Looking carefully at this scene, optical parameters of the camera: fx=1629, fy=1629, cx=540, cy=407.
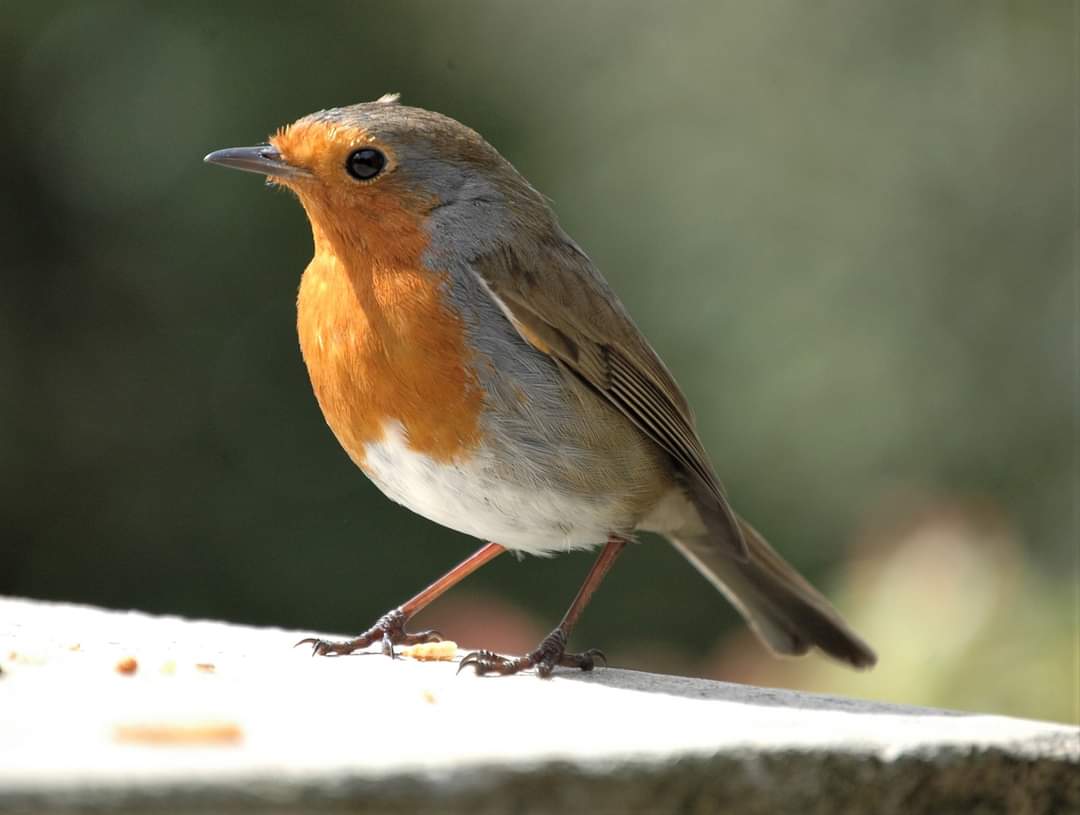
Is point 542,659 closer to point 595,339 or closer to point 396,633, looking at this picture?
point 396,633

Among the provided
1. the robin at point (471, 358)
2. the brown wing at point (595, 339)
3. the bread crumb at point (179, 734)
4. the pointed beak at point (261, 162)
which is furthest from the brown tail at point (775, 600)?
the bread crumb at point (179, 734)

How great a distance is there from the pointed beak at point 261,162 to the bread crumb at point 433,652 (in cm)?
103

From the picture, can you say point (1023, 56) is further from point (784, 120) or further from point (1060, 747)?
point (1060, 747)

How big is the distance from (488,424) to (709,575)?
1.15 meters

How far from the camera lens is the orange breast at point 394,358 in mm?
3201

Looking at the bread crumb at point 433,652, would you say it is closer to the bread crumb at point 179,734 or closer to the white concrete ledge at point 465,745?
the white concrete ledge at point 465,745

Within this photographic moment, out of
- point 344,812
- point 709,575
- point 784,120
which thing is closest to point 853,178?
point 784,120

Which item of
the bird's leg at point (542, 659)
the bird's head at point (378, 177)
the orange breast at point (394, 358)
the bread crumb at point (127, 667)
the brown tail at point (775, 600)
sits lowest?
the brown tail at point (775, 600)

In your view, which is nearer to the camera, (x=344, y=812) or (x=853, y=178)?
→ (x=344, y=812)

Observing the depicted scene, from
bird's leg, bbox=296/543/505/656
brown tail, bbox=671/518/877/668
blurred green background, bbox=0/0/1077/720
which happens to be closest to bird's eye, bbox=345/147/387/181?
bird's leg, bbox=296/543/505/656

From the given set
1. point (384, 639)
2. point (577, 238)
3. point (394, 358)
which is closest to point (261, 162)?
point (394, 358)

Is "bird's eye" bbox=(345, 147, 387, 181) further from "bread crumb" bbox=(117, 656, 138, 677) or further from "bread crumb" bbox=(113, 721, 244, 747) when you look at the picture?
"bread crumb" bbox=(113, 721, 244, 747)

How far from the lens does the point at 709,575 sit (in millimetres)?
4172

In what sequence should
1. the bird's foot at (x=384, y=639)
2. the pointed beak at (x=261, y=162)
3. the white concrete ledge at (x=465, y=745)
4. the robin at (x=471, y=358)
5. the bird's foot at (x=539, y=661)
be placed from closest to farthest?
the white concrete ledge at (x=465, y=745), the bird's foot at (x=539, y=661), the robin at (x=471, y=358), the bird's foot at (x=384, y=639), the pointed beak at (x=261, y=162)
